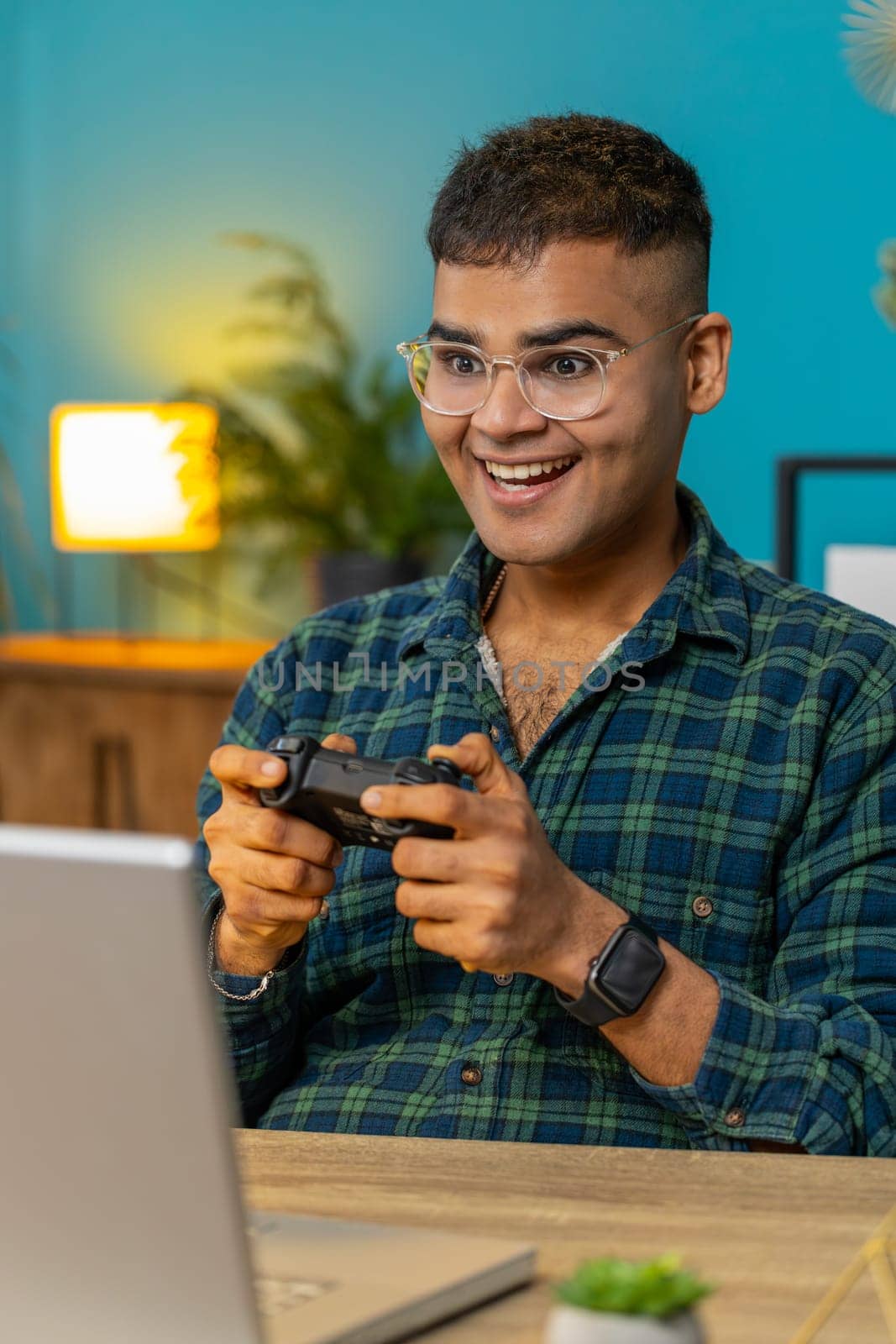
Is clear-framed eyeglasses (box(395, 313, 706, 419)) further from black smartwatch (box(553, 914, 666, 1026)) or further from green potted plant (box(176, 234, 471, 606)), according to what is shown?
green potted plant (box(176, 234, 471, 606))

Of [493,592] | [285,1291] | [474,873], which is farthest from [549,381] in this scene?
[285,1291]

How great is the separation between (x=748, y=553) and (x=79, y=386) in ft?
5.53

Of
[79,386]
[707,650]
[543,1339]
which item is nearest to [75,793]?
[79,386]

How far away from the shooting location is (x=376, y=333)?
351 centimetres

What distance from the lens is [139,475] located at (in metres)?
3.28

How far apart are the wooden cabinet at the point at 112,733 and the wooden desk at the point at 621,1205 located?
2.11 metres

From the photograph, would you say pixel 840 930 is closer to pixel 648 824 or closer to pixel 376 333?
pixel 648 824

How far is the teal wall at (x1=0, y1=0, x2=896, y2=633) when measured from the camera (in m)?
2.93

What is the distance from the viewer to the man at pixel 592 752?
1135 millimetres

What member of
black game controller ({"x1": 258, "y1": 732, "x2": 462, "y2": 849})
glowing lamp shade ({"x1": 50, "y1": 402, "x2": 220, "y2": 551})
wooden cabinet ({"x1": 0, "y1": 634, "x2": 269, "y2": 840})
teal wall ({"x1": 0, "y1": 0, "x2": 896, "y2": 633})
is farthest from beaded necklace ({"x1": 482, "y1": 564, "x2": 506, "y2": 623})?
glowing lamp shade ({"x1": 50, "y1": 402, "x2": 220, "y2": 551})

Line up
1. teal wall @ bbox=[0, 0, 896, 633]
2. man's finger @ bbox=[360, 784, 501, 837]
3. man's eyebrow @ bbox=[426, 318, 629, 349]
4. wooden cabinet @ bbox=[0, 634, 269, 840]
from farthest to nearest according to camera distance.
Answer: wooden cabinet @ bbox=[0, 634, 269, 840]
teal wall @ bbox=[0, 0, 896, 633]
man's eyebrow @ bbox=[426, 318, 629, 349]
man's finger @ bbox=[360, 784, 501, 837]

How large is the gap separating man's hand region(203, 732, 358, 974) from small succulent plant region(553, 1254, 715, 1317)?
1.68ft

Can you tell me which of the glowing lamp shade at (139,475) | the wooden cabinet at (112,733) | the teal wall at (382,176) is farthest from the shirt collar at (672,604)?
the glowing lamp shade at (139,475)

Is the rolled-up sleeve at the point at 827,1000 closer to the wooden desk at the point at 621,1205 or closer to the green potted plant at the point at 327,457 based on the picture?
the wooden desk at the point at 621,1205
